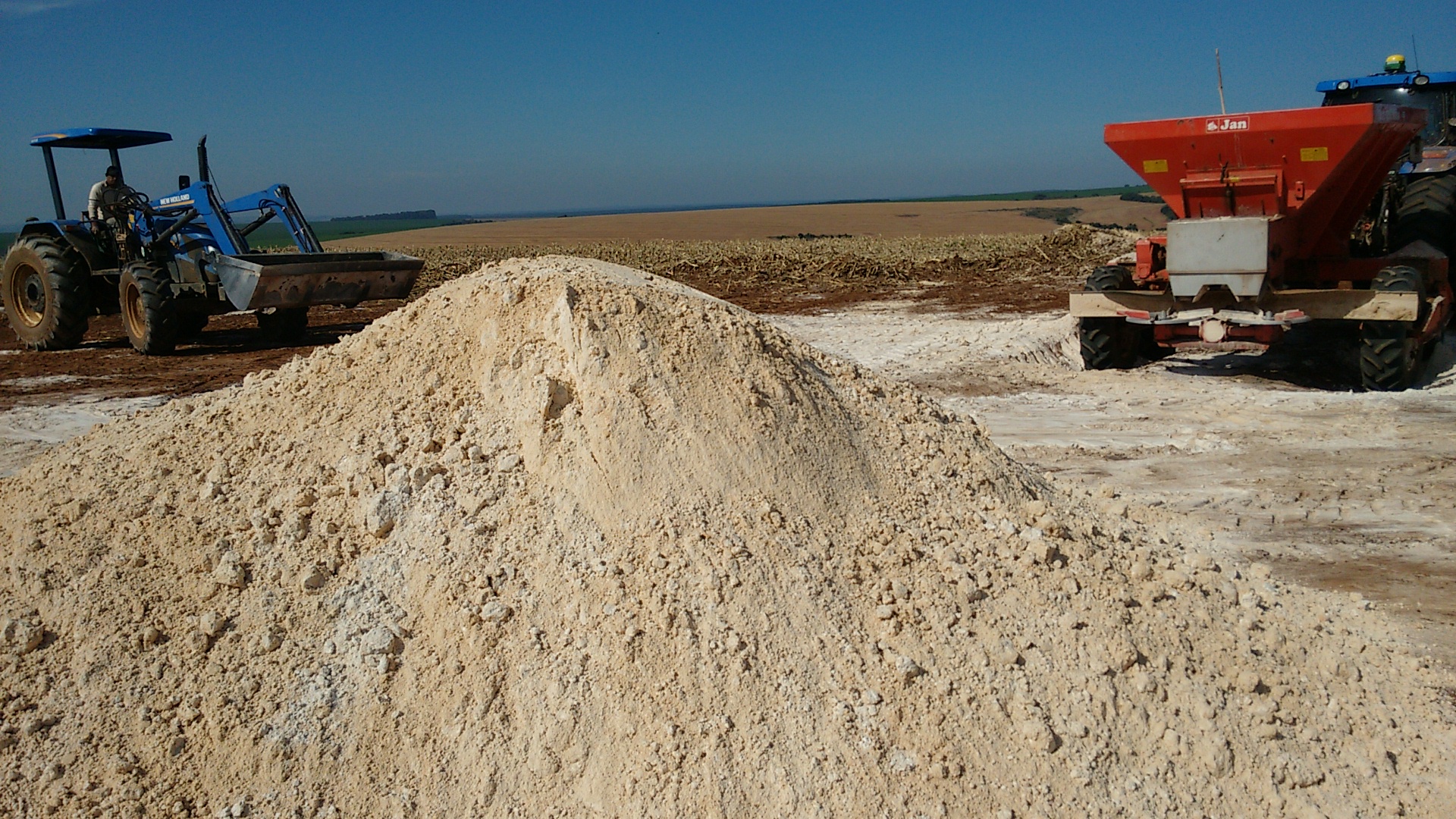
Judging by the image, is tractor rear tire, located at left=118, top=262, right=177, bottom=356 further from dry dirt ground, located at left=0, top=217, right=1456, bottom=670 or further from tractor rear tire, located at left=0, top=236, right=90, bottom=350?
tractor rear tire, located at left=0, top=236, right=90, bottom=350

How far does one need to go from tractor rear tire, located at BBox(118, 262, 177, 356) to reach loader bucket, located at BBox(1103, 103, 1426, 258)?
8.80 m

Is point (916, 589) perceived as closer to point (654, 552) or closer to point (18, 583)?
point (654, 552)

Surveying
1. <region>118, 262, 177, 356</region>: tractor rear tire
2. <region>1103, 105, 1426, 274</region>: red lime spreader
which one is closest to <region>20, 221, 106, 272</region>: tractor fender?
<region>118, 262, 177, 356</region>: tractor rear tire

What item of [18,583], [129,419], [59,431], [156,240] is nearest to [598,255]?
[156,240]

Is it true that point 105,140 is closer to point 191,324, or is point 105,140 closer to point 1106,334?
point 191,324

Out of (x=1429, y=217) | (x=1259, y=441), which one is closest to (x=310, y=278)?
(x=1259, y=441)

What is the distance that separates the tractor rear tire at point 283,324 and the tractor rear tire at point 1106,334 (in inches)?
309

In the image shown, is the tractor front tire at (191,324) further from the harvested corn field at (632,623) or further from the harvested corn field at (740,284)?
the harvested corn field at (632,623)

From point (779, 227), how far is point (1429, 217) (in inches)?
1410

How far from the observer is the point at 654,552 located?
3205 millimetres

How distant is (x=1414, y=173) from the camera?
9211mm

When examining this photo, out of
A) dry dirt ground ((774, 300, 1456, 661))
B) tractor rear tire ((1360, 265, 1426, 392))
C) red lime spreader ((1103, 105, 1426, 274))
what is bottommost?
dry dirt ground ((774, 300, 1456, 661))

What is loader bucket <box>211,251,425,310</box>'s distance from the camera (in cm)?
939

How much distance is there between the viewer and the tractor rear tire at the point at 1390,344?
718 cm
